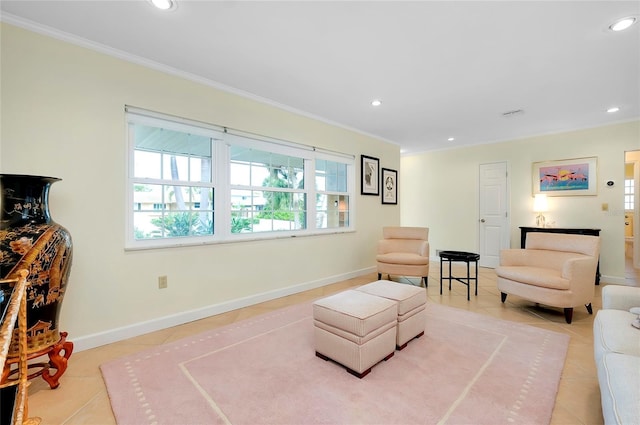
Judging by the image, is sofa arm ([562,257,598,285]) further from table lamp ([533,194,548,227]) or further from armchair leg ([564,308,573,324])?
table lamp ([533,194,548,227])

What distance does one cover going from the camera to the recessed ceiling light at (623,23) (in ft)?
6.71

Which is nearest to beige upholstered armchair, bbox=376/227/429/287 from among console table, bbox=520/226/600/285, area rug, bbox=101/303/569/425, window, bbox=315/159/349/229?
window, bbox=315/159/349/229

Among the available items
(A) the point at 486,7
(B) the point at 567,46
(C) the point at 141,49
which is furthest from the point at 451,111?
(C) the point at 141,49

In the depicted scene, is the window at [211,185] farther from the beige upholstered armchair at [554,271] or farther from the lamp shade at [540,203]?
the lamp shade at [540,203]

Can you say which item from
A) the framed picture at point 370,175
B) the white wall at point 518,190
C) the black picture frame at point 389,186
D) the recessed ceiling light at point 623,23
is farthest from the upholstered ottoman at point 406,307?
the white wall at point 518,190

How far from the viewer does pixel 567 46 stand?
238 centimetres

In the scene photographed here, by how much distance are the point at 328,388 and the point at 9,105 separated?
293 centimetres

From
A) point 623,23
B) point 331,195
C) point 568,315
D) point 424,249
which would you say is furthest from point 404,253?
point 623,23

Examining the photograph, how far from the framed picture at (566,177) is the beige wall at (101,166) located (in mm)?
4964

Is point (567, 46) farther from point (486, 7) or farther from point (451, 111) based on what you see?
point (451, 111)

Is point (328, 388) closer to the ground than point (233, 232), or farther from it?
closer to the ground

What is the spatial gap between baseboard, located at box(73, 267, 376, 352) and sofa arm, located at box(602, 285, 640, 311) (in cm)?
299

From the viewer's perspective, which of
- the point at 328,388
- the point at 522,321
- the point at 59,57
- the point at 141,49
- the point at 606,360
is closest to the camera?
the point at 606,360

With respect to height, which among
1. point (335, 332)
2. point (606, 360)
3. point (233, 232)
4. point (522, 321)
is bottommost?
point (522, 321)
